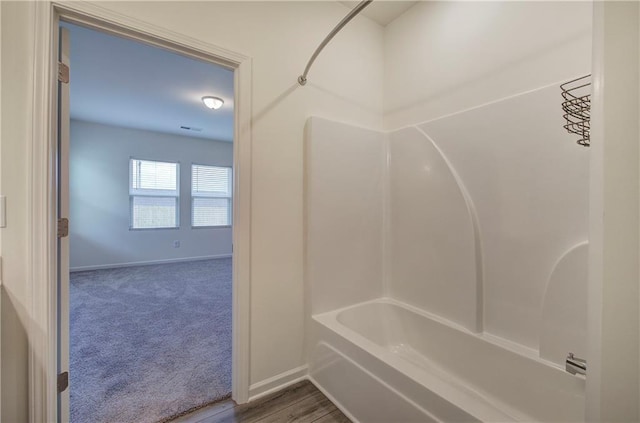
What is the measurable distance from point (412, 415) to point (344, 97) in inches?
78.2

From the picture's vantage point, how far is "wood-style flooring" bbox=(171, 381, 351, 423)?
1461 millimetres

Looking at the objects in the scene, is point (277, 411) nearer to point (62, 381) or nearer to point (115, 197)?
point (62, 381)

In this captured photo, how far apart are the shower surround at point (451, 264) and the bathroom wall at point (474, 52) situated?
0.13 metres

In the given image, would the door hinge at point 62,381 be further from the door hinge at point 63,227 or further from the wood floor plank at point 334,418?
the wood floor plank at point 334,418

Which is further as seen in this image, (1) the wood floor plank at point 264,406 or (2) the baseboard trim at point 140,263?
(2) the baseboard trim at point 140,263

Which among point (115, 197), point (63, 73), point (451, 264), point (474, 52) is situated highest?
point (474, 52)

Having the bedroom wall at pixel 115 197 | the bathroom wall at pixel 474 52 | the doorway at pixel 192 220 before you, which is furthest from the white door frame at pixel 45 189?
the bedroom wall at pixel 115 197

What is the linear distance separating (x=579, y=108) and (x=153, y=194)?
19.9 ft

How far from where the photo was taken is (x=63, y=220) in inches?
49.5

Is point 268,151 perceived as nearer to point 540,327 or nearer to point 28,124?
point 28,124

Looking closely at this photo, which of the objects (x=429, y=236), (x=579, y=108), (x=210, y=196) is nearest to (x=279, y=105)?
(x=429, y=236)

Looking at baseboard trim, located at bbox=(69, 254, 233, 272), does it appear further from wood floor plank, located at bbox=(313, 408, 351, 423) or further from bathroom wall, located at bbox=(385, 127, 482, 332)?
wood floor plank, located at bbox=(313, 408, 351, 423)

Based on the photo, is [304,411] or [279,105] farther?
[279,105]

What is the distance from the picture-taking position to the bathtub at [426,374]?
111 cm
